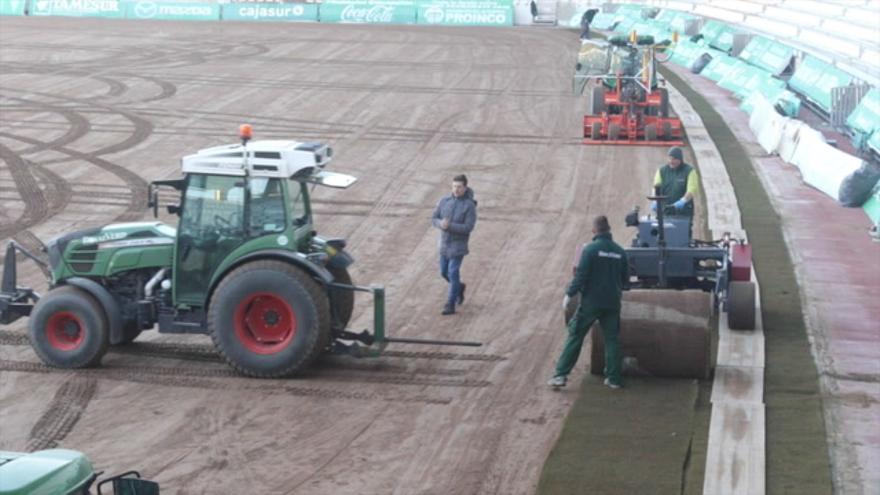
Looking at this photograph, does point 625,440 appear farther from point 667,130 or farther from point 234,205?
point 667,130

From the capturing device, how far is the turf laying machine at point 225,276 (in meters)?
13.3

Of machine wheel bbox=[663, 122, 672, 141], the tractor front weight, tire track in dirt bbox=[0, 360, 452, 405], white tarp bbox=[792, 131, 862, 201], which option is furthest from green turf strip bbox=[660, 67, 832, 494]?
machine wheel bbox=[663, 122, 672, 141]

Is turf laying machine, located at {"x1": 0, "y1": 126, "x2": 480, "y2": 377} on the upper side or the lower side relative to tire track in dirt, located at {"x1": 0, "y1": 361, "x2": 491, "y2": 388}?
upper

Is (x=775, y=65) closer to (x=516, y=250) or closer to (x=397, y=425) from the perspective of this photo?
(x=516, y=250)

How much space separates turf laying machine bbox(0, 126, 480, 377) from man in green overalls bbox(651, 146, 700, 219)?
3935 mm

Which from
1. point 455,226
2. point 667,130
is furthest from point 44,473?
point 667,130

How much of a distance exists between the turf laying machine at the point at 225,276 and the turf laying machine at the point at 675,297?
2071 millimetres

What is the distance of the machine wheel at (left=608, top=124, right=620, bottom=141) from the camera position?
2869cm

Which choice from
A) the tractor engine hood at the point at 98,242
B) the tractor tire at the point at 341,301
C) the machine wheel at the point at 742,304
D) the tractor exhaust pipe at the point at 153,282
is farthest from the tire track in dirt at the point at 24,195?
the machine wheel at the point at 742,304

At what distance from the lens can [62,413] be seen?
1261 centimetres

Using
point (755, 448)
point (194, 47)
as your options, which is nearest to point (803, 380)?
point (755, 448)

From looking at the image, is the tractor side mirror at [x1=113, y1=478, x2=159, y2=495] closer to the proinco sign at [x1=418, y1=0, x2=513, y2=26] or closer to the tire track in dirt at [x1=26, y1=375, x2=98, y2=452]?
the tire track in dirt at [x1=26, y1=375, x2=98, y2=452]

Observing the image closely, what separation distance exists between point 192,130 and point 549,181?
8378 millimetres

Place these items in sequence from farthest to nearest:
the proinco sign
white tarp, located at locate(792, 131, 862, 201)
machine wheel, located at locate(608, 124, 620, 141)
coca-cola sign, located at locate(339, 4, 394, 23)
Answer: the proinco sign → coca-cola sign, located at locate(339, 4, 394, 23) → machine wheel, located at locate(608, 124, 620, 141) → white tarp, located at locate(792, 131, 862, 201)
